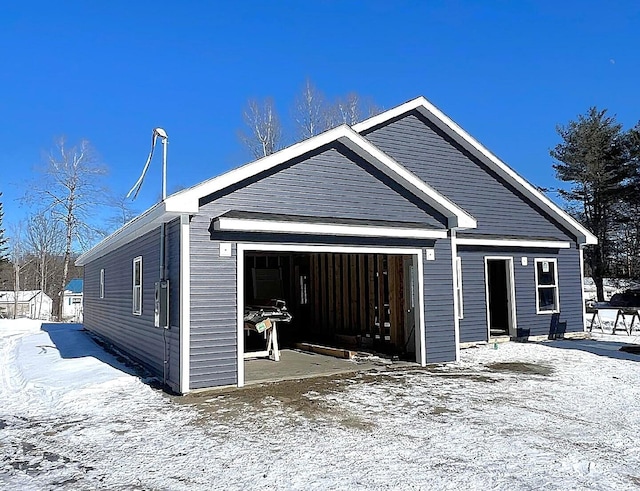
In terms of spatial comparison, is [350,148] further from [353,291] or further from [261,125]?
[261,125]

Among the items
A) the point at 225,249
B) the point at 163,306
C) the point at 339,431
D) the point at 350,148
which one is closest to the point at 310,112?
the point at 350,148

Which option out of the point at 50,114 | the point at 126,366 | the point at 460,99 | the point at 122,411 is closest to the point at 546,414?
the point at 122,411

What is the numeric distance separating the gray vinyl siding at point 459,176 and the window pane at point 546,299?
149 centimetres

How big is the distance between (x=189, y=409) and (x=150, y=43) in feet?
40.2

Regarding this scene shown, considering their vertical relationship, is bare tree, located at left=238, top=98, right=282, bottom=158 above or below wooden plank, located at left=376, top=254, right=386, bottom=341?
above

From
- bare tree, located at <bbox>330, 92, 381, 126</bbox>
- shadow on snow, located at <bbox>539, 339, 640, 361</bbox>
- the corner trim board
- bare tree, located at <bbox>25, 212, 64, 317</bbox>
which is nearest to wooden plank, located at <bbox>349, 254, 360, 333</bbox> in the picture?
shadow on snow, located at <bbox>539, 339, 640, 361</bbox>

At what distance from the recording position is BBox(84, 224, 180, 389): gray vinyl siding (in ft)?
25.1

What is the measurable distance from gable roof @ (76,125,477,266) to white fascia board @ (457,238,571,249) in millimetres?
2573

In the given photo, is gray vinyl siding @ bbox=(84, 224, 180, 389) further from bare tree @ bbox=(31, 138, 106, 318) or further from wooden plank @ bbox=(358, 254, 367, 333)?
bare tree @ bbox=(31, 138, 106, 318)

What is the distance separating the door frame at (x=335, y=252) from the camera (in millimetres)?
7551

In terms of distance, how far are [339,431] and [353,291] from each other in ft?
23.5

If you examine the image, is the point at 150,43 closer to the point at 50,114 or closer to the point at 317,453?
the point at 317,453

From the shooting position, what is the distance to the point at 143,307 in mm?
9508

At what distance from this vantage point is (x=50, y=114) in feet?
93.5
